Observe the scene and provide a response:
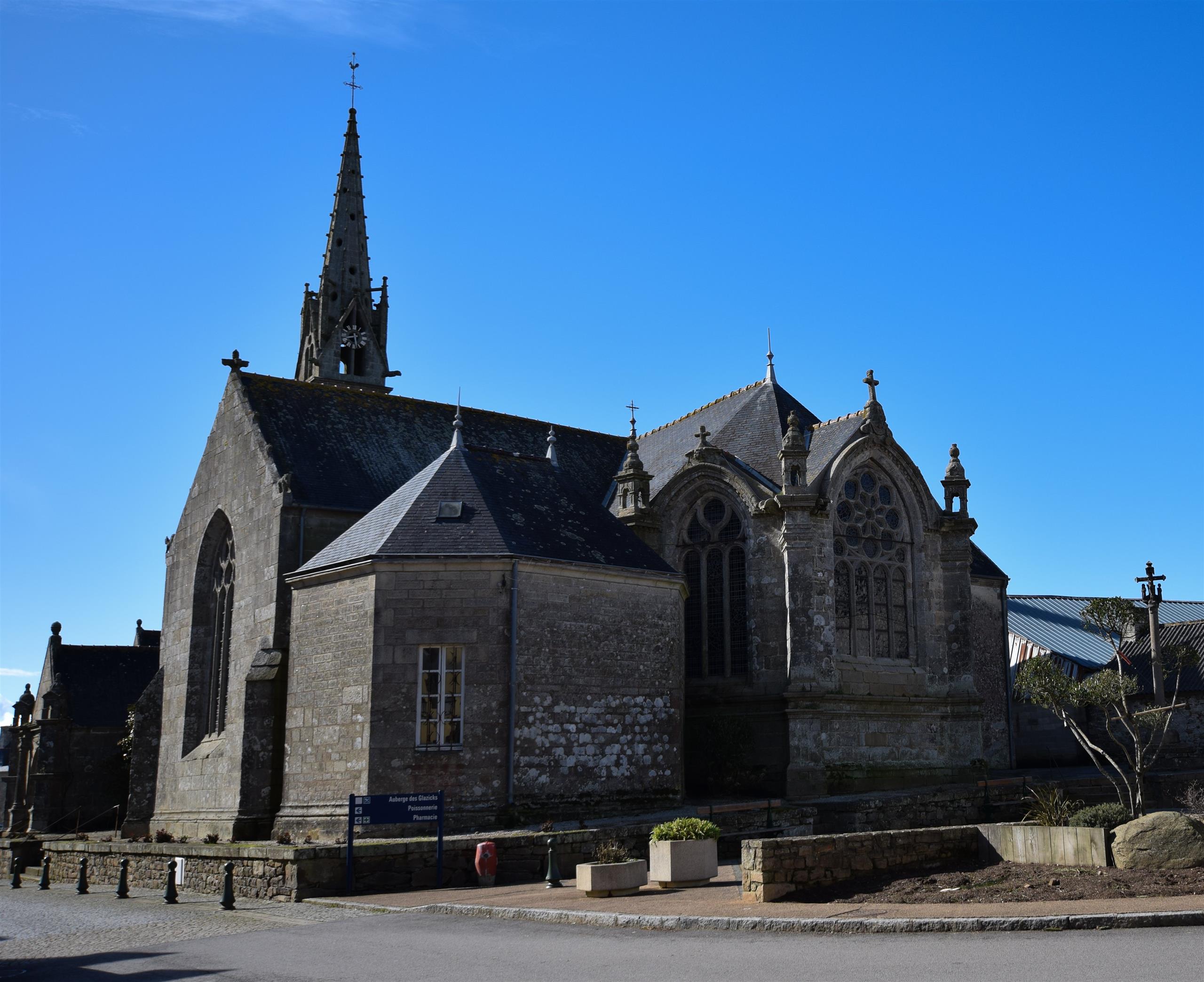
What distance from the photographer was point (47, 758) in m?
42.1

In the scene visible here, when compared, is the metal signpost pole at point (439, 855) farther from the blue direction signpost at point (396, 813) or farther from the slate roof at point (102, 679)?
the slate roof at point (102, 679)

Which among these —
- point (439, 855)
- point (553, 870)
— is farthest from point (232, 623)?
point (553, 870)

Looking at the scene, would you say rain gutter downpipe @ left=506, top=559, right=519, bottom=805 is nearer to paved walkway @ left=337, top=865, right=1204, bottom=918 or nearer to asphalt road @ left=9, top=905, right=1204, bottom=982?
paved walkway @ left=337, top=865, right=1204, bottom=918

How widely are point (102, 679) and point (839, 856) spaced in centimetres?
Answer: 3897

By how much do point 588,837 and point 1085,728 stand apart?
26118mm

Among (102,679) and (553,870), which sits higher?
(102,679)

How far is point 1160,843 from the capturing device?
13.5 metres

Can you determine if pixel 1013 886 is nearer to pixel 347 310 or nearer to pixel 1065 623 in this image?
pixel 1065 623

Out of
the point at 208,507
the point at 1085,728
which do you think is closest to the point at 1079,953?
the point at 208,507

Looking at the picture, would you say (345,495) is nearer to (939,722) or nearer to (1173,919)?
(939,722)

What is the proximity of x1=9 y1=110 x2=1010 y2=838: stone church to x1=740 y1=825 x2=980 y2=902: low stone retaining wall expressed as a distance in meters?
8.37

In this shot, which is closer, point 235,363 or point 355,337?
point 235,363

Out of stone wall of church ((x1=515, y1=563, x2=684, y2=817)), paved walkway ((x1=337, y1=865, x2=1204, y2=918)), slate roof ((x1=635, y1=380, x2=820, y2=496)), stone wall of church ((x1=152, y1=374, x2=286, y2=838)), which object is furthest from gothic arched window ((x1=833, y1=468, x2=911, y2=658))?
stone wall of church ((x1=152, y1=374, x2=286, y2=838))

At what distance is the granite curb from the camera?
10.9 m
